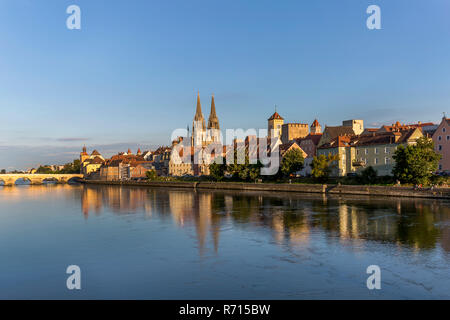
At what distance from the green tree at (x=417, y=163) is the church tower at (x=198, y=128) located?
113 m

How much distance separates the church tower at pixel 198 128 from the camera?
167m

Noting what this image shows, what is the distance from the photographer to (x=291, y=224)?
37344 millimetres

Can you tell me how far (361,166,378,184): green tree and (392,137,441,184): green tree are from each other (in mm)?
9589

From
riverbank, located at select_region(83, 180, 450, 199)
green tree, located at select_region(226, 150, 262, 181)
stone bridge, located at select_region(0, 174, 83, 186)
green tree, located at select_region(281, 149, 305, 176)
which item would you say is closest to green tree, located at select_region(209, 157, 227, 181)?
riverbank, located at select_region(83, 180, 450, 199)

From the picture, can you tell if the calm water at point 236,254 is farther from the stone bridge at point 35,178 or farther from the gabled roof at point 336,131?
the stone bridge at point 35,178

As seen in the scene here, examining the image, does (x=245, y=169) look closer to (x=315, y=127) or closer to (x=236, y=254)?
(x=315, y=127)

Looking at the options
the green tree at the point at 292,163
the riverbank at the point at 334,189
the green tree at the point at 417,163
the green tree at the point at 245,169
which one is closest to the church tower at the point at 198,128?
the riverbank at the point at 334,189

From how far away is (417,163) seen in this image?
185ft

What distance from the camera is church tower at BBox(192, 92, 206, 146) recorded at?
16738cm

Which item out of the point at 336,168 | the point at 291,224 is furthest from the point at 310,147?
the point at 291,224

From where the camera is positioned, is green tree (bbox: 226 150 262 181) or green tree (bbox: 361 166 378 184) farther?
green tree (bbox: 226 150 262 181)

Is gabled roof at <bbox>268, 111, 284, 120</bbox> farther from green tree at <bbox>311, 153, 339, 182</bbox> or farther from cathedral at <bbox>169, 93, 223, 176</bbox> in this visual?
green tree at <bbox>311, 153, 339, 182</bbox>

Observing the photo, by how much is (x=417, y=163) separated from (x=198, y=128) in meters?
119
